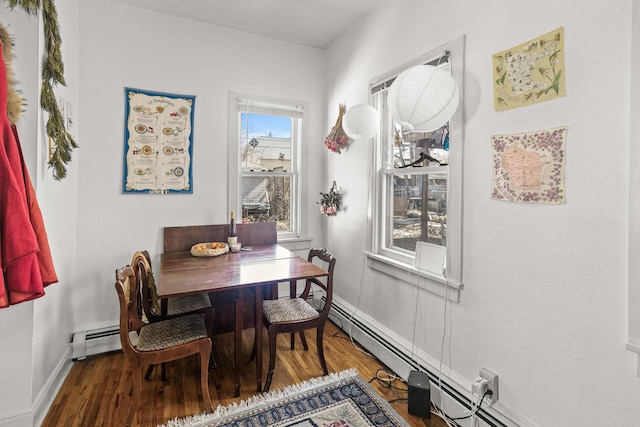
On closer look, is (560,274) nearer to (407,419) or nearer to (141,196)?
(407,419)

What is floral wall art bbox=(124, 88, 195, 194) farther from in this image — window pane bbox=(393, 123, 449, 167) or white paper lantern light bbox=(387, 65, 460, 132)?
white paper lantern light bbox=(387, 65, 460, 132)

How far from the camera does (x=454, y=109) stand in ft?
5.58

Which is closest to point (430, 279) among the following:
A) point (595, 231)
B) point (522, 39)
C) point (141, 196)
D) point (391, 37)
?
point (595, 231)

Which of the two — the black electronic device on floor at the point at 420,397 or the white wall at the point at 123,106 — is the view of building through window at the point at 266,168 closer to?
the white wall at the point at 123,106

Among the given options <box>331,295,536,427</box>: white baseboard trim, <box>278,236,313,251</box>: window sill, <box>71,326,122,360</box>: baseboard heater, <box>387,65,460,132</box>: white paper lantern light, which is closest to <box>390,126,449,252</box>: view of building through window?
<box>387,65,460,132</box>: white paper lantern light

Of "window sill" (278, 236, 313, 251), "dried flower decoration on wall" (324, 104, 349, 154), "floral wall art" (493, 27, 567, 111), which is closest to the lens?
"floral wall art" (493, 27, 567, 111)

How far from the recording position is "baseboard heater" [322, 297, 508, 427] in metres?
1.66

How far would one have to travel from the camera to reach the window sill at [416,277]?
1.88m

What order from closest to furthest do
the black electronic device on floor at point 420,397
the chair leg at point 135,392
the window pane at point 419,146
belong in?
the chair leg at point 135,392, the black electronic device on floor at point 420,397, the window pane at point 419,146

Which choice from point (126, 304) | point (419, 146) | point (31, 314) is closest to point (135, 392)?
point (126, 304)

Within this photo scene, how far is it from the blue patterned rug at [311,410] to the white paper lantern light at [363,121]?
69.6 inches

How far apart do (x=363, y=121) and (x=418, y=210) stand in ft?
2.52

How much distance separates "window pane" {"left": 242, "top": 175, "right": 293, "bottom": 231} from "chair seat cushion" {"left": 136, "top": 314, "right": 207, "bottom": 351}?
4.29 feet

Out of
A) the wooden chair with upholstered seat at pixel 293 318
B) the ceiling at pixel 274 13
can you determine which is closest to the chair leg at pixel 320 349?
the wooden chair with upholstered seat at pixel 293 318
